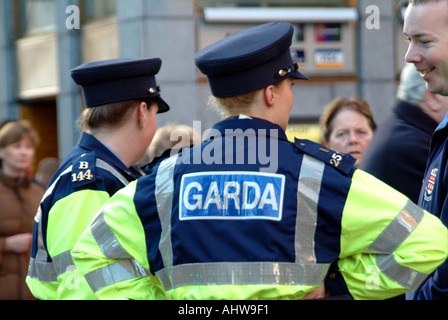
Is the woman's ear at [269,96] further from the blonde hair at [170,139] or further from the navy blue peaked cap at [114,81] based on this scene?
the blonde hair at [170,139]

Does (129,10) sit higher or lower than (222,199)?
higher

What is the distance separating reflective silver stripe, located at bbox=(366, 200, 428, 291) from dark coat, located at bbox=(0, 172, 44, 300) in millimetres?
3393

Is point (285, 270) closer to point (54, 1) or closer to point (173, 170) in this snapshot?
point (173, 170)

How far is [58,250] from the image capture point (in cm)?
268

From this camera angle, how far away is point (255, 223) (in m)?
2.06

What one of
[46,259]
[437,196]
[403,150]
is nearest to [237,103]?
[437,196]

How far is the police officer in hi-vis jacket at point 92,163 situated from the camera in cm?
267

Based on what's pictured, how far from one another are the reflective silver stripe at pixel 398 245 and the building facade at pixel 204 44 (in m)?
6.68

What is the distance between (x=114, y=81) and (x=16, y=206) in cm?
230

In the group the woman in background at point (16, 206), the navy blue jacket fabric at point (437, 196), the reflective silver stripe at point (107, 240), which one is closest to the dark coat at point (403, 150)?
the navy blue jacket fabric at point (437, 196)

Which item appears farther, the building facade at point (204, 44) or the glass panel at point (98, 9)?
the glass panel at point (98, 9)

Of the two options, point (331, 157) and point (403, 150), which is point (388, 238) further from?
point (403, 150)
